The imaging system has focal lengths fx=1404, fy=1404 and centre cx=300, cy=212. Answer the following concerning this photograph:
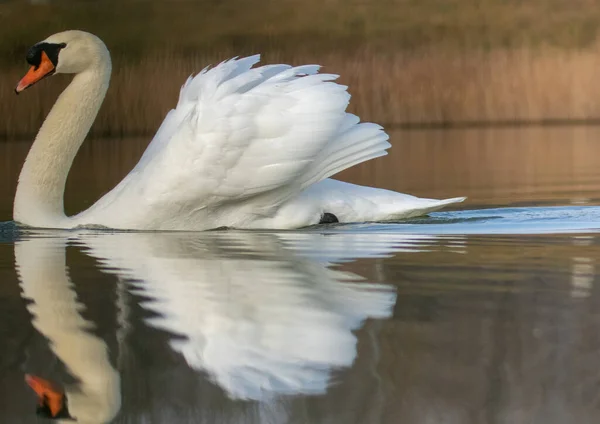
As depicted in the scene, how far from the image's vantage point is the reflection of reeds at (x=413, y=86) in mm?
18969

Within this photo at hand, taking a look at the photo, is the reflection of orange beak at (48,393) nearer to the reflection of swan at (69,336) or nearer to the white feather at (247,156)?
the reflection of swan at (69,336)

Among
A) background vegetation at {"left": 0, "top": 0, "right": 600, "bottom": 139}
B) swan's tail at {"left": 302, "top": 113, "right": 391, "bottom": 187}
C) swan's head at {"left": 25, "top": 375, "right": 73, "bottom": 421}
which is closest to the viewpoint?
swan's head at {"left": 25, "top": 375, "right": 73, "bottom": 421}

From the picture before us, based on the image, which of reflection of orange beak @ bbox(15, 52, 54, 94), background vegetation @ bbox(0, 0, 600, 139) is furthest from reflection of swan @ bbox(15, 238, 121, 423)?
background vegetation @ bbox(0, 0, 600, 139)

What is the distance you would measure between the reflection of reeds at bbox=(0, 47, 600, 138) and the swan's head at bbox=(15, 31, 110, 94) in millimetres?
11056

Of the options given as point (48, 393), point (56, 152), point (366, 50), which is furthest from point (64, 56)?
point (366, 50)

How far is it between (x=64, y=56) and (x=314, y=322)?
147 inches

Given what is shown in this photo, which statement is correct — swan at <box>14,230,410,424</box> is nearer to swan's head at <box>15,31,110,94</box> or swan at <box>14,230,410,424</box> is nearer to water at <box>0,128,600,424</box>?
water at <box>0,128,600,424</box>

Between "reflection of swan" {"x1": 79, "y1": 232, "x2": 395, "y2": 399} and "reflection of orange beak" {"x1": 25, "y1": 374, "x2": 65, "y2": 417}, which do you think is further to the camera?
"reflection of swan" {"x1": 79, "y1": 232, "x2": 395, "y2": 399}

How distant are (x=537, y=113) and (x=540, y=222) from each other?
1522 centimetres

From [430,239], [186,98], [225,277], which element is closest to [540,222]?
[430,239]

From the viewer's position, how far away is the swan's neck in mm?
6867

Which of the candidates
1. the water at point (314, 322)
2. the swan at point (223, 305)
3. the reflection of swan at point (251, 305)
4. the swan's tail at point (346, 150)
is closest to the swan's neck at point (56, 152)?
the water at point (314, 322)

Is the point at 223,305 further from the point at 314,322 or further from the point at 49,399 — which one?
the point at 49,399

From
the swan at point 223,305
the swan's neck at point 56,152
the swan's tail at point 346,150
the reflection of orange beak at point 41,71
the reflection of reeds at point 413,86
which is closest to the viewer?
the swan at point 223,305
